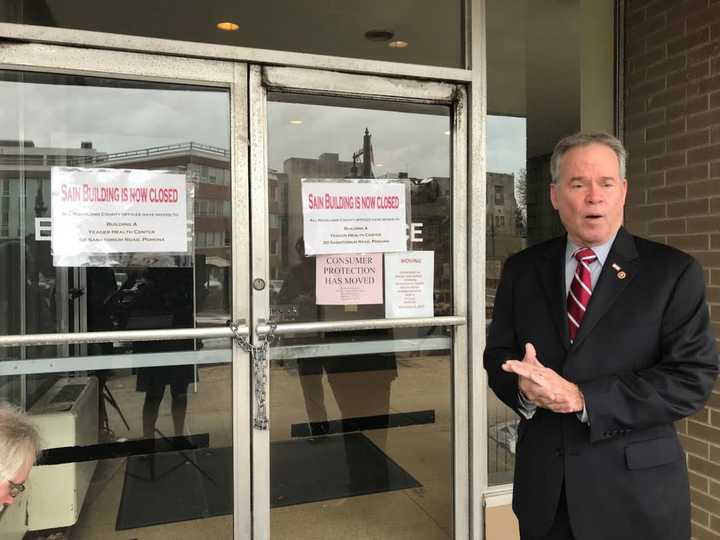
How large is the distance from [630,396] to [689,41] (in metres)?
2.39

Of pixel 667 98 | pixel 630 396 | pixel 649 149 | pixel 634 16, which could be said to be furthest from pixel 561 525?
pixel 634 16

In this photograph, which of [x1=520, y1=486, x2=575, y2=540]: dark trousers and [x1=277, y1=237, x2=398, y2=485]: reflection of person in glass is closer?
[x1=520, y1=486, x2=575, y2=540]: dark trousers

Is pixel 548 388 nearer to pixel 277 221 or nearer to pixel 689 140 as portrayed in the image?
pixel 277 221

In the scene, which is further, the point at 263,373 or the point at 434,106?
the point at 434,106

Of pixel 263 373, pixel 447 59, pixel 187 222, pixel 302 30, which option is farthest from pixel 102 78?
pixel 447 59

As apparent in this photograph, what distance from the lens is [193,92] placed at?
2744 millimetres

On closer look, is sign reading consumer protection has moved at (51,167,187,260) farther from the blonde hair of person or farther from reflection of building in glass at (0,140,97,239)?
the blonde hair of person

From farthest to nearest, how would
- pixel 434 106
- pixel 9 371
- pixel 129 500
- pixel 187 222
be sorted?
pixel 434 106, pixel 129 500, pixel 187 222, pixel 9 371

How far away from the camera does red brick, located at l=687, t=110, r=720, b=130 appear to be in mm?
3006

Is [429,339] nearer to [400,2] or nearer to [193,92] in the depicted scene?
[193,92]

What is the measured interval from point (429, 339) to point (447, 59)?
1.51 m

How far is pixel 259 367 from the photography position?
2721mm

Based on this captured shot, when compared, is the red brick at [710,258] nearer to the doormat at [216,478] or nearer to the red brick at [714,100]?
the red brick at [714,100]

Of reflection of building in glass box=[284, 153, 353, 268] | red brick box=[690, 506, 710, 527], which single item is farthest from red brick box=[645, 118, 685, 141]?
red brick box=[690, 506, 710, 527]
